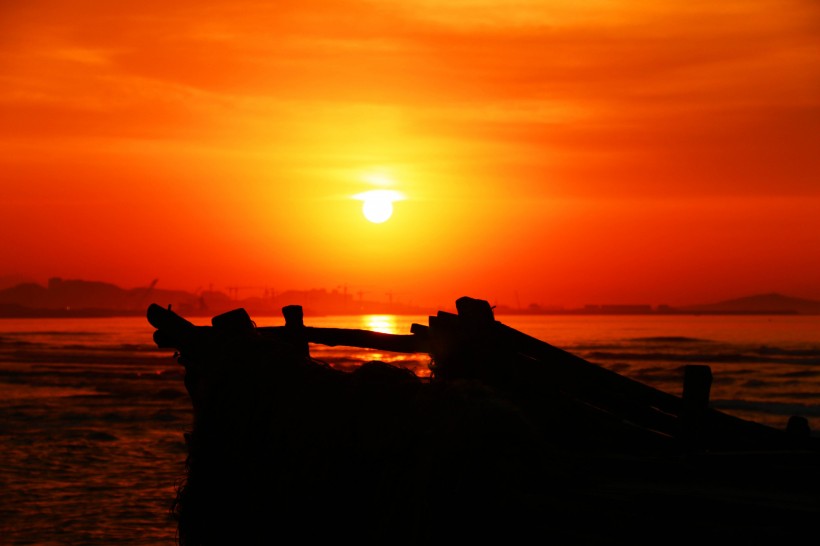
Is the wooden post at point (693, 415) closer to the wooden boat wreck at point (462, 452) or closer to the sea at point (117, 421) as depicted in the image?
the wooden boat wreck at point (462, 452)

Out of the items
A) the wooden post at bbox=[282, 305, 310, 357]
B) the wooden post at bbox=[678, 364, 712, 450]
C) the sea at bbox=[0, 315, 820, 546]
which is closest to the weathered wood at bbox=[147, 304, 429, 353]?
the wooden post at bbox=[282, 305, 310, 357]

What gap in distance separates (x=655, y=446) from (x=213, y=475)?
9.64ft

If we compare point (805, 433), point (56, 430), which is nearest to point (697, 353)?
point (56, 430)

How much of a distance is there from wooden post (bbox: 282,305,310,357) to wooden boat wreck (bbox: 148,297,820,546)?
0.06 feet

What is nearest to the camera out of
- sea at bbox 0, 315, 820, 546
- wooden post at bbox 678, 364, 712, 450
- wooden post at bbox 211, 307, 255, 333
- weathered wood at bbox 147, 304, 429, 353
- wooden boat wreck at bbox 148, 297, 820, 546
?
wooden boat wreck at bbox 148, 297, 820, 546

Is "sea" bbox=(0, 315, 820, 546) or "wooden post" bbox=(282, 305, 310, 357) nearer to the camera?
"wooden post" bbox=(282, 305, 310, 357)

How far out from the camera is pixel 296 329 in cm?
725

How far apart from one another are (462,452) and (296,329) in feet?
11.0

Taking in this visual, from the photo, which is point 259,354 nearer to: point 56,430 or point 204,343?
point 204,343

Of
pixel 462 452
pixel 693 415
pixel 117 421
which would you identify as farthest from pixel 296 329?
pixel 117 421

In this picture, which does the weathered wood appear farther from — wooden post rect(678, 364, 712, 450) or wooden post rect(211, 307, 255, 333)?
wooden post rect(678, 364, 712, 450)

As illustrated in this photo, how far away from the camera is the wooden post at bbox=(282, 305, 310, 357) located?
23.6 feet

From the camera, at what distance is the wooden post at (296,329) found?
7179mm

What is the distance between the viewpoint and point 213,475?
5.98 metres
